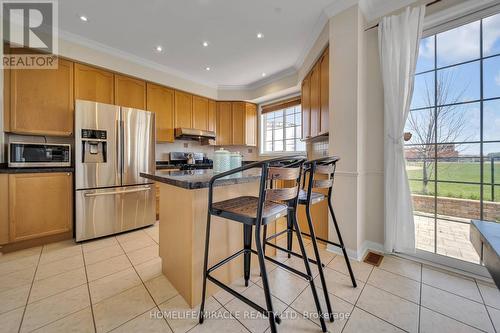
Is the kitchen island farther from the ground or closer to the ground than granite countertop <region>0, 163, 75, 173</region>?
closer to the ground

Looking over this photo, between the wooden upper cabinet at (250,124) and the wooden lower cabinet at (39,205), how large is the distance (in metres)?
3.29

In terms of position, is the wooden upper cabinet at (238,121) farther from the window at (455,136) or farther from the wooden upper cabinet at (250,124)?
the window at (455,136)

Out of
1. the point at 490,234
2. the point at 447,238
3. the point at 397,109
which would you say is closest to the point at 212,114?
the point at 397,109

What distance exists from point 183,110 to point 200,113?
401 millimetres

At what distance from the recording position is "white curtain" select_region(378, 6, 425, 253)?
186 cm

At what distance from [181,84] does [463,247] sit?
4.64 metres

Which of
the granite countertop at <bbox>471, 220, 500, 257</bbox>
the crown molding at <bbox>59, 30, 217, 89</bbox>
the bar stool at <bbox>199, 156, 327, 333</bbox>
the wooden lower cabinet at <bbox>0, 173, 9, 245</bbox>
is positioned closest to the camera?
the granite countertop at <bbox>471, 220, 500, 257</bbox>

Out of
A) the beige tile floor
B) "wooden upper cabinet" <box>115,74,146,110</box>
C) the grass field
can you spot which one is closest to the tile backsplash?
"wooden upper cabinet" <box>115,74,146,110</box>

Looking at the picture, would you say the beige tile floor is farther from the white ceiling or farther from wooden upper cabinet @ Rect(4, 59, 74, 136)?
the white ceiling

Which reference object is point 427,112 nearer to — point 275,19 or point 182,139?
point 275,19

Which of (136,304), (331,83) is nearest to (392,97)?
(331,83)

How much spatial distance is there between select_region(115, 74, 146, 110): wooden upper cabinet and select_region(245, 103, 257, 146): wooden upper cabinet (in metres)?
2.20

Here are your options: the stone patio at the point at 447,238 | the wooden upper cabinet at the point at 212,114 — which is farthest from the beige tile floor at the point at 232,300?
the wooden upper cabinet at the point at 212,114

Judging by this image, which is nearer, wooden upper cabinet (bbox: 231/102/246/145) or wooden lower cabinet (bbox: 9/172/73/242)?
wooden lower cabinet (bbox: 9/172/73/242)
